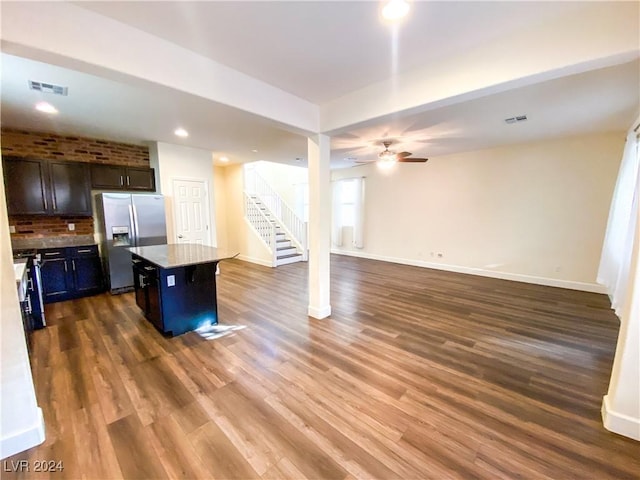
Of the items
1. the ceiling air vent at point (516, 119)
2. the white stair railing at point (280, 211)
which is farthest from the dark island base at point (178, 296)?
the ceiling air vent at point (516, 119)

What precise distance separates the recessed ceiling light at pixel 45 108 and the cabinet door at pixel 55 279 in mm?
2223

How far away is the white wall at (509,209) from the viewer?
460 centimetres

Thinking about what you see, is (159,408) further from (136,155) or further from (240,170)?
(240,170)

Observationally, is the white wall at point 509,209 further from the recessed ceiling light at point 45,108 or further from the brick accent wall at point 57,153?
the recessed ceiling light at point 45,108

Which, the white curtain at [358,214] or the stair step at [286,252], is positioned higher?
the white curtain at [358,214]

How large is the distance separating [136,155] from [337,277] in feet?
15.7

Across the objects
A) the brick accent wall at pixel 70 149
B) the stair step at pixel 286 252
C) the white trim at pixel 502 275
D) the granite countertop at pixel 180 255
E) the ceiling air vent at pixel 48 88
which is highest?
the ceiling air vent at pixel 48 88

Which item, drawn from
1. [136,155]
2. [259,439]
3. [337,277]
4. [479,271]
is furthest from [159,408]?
[479,271]

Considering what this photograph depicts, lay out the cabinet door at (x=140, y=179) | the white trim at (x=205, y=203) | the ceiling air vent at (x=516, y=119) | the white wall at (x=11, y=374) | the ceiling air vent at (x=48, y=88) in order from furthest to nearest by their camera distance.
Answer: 1. the white trim at (x=205, y=203)
2. the cabinet door at (x=140, y=179)
3. the ceiling air vent at (x=516, y=119)
4. the ceiling air vent at (x=48, y=88)
5. the white wall at (x=11, y=374)

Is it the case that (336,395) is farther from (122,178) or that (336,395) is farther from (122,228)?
(122,178)

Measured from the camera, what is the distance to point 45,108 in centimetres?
336

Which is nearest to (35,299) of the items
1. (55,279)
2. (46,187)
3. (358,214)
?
(55,279)

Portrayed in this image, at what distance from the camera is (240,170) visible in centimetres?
742

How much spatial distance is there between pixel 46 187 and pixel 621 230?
27.8ft
